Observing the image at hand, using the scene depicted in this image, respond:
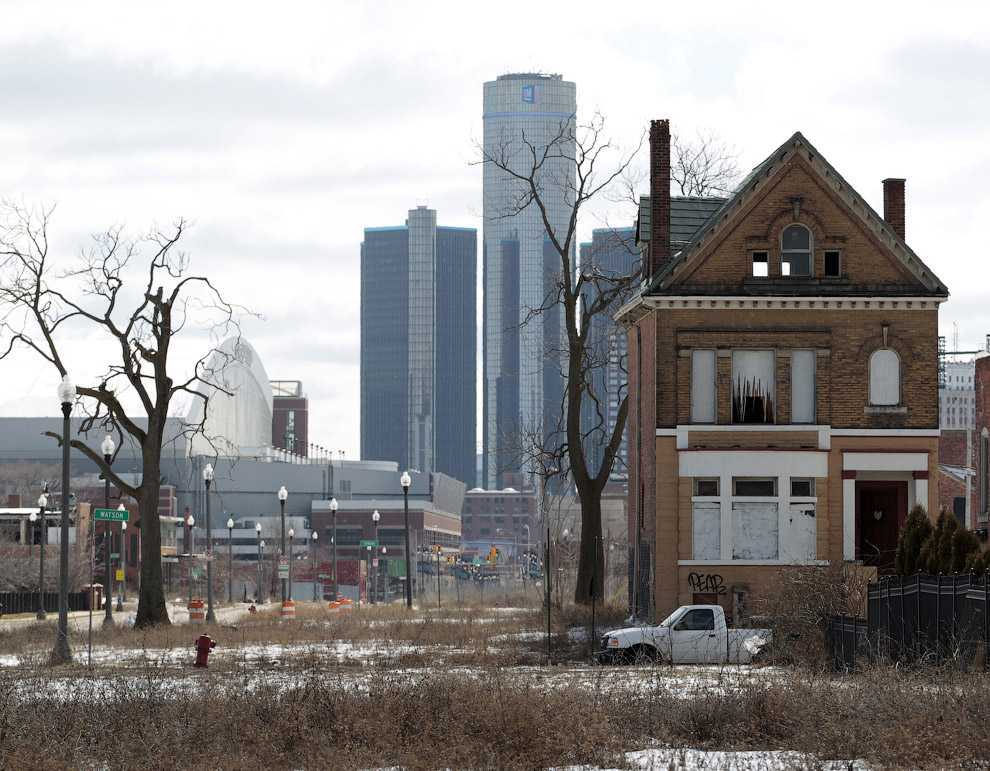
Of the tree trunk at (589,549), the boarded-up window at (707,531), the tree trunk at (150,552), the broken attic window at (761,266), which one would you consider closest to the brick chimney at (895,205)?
the broken attic window at (761,266)

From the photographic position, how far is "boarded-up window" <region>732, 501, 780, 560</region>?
4831cm

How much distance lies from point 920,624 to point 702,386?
19.6 meters

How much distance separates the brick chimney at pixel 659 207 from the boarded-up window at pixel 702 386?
3126 millimetres

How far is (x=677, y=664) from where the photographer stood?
36.0 m

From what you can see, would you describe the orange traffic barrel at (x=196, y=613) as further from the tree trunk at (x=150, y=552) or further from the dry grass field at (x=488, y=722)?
the dry grass field at (x=488, y=722)

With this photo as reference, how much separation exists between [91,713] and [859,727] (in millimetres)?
10139

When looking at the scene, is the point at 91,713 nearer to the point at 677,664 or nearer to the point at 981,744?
the point at 981,744

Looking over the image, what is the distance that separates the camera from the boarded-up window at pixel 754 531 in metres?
48.3

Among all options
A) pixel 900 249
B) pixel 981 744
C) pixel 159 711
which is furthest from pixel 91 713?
pixel 900 249

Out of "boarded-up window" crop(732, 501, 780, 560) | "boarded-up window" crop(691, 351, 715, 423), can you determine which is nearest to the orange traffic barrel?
"boarded-up window" crop(691, 351, 715, 423)

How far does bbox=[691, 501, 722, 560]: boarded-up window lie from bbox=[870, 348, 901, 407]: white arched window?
232 inches

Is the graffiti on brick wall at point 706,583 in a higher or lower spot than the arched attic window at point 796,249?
lower

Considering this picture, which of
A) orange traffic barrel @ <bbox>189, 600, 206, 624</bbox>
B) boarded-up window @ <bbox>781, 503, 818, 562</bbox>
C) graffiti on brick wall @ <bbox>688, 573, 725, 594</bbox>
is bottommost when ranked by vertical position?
orange traffic barrel @ <bbox>189, 600, 206, 624</bbox>

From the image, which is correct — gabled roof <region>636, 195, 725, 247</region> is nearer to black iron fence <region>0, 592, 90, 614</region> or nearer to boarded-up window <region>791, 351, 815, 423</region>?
boarded-up window <region>791, 351, 815, 423</region>
